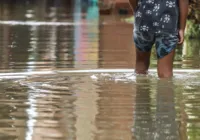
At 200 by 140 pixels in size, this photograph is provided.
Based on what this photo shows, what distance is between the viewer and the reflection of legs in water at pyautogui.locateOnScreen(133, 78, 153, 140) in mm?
5512

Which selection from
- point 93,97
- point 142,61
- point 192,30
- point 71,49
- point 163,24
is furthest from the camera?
point 192,30

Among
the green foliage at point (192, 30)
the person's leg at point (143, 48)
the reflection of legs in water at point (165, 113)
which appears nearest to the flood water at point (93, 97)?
the reflection of legs in water at point (165, 113)

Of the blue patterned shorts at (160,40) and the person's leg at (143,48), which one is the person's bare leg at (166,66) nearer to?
the blue patterned shorts at (160,40)

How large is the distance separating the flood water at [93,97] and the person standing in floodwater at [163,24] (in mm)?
336

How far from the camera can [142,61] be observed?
8812 millimetres

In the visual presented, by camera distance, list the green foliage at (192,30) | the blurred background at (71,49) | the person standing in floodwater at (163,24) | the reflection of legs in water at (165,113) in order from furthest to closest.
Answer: the green foliage at (192,30) < the blurred background at (71,49) < the person standing in floodwater at (163,24) < the reflection of legs in water at (165,113)

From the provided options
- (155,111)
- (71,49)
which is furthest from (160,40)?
(71,49)

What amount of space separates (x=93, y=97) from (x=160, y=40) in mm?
1233

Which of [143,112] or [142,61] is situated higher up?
[142,61]

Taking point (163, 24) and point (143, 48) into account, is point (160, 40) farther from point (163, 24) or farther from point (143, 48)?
point (143, 48)

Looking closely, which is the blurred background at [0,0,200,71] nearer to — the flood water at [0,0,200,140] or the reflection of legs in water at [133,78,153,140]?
the flood water at [0,0,200,140]

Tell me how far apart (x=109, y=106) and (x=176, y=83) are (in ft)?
5.84

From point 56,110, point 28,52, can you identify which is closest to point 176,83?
point 56,110

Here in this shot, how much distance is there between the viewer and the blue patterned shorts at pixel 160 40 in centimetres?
819
